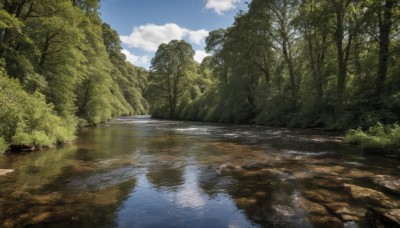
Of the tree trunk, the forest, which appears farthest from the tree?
the tree trunk

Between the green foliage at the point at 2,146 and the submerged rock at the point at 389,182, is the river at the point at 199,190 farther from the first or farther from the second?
the green foliage at the point at 2,146

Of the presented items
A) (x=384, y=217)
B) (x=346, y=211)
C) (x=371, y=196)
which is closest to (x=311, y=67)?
(x=371, y=196)

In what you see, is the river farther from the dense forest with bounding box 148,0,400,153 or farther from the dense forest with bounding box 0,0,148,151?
the dense forest with bounding box 148,0,400,153

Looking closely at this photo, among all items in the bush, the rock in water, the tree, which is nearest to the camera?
the rock in water

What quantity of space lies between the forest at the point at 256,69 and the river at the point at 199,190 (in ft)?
12.9

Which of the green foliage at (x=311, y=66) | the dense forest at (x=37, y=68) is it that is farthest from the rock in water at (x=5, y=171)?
the green foliage at (x=311, y=66)

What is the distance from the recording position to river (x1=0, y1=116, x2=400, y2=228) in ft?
19.0

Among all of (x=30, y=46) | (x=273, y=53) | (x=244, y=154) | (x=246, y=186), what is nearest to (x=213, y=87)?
(x=273, y=53)

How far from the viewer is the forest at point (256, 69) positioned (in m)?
15.5

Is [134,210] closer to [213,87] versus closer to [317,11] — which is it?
[317,11]

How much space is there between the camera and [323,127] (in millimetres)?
26328

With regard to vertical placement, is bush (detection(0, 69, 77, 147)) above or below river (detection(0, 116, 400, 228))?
above

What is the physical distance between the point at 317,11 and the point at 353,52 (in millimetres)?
5849

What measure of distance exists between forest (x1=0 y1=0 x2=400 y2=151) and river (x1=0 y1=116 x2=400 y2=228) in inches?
155
